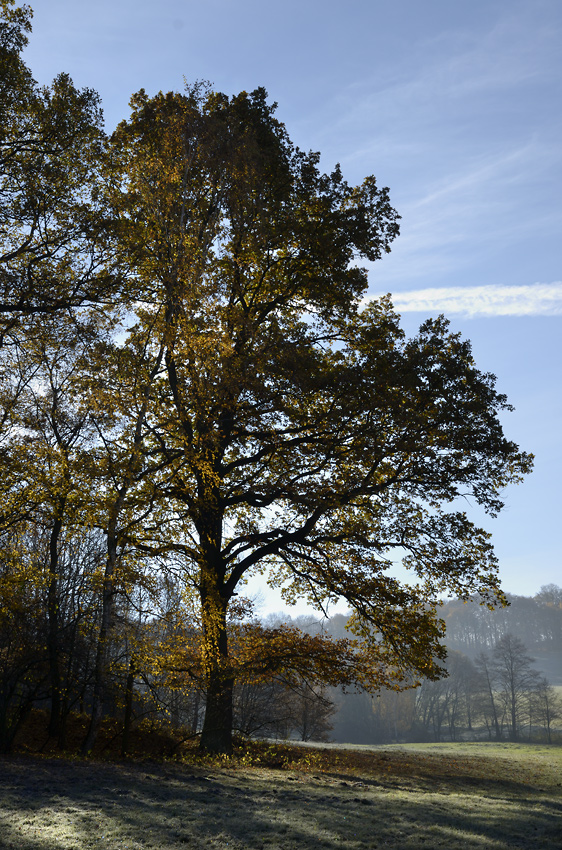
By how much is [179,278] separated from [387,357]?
481cm

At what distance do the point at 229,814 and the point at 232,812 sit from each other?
0.44 feet

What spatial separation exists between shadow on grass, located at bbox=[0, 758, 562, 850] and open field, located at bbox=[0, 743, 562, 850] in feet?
0.04

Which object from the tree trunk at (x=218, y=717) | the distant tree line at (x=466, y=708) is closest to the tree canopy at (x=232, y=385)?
the tree trunk at (x=218, y=717)

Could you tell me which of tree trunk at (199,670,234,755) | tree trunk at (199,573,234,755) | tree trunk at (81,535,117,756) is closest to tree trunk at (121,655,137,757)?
tree trunk at (81,535,117,756)

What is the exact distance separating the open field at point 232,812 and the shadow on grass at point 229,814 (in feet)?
0.04

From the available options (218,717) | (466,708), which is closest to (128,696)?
(218,717)

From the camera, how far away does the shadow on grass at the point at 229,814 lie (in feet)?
17.0

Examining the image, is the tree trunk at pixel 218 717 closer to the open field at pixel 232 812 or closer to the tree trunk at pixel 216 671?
the tree trunk at pixel 216 671

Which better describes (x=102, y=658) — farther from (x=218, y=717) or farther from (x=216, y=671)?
(x=218, y=717)

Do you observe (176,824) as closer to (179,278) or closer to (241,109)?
(179,278)

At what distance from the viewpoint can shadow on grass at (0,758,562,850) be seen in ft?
17.0

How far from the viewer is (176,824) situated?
567 centimetres

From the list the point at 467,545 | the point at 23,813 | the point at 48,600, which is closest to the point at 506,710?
the point at 467,545

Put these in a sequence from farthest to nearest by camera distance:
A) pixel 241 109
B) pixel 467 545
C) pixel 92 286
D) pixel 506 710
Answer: pixel 506 710 < pixel 241 109 < pixel 467 545 < pixel 92 286
